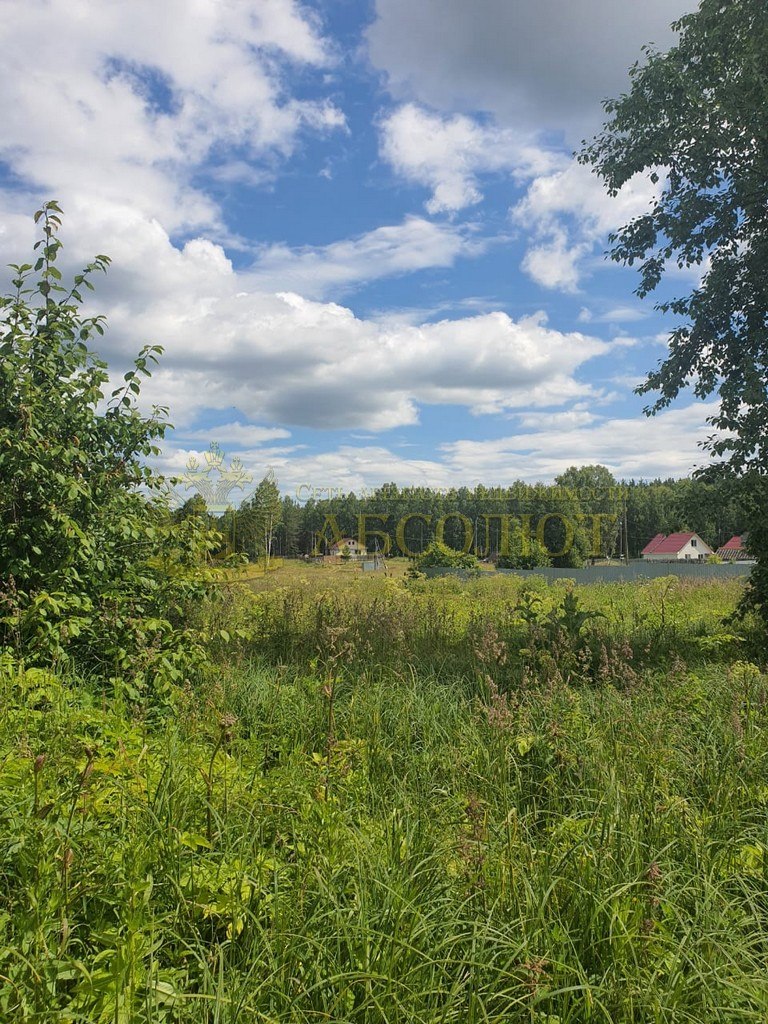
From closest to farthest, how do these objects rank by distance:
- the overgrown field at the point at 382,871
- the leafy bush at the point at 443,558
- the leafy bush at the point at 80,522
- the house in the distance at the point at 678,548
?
the overgrown field at the point at 382,871 < the leafy bush at the point at 80,522 < the leafy bush at the point at 443,558 < the house in the distance at the point at 678,548

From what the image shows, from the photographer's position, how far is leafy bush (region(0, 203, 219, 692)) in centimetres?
509

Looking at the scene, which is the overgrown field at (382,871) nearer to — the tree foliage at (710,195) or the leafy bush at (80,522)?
the leafy bush at (80,522)

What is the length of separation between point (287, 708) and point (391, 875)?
9.43 ft

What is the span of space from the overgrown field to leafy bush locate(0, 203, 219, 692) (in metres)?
0.83

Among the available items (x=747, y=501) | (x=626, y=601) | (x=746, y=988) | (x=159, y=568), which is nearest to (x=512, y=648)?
(x=747, y=501)

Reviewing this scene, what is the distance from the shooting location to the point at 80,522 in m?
5.55

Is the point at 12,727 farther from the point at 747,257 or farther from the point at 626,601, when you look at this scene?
the point at 626,601

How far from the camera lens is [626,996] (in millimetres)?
2055

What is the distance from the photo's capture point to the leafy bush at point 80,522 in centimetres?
509

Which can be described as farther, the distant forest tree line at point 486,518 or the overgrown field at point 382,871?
the distant forest tree line at point 486,518

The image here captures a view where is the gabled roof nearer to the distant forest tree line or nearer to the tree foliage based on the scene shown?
the distant forest tree line

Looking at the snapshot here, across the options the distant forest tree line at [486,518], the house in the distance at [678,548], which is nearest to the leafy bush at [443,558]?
the distant forest tree line at [486,518]

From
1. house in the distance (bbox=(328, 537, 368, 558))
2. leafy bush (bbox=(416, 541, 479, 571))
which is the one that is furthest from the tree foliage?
house in the distance (bbox=(328, 537, 368, 558))

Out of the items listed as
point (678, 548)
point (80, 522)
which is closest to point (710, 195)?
point (80, 522)
